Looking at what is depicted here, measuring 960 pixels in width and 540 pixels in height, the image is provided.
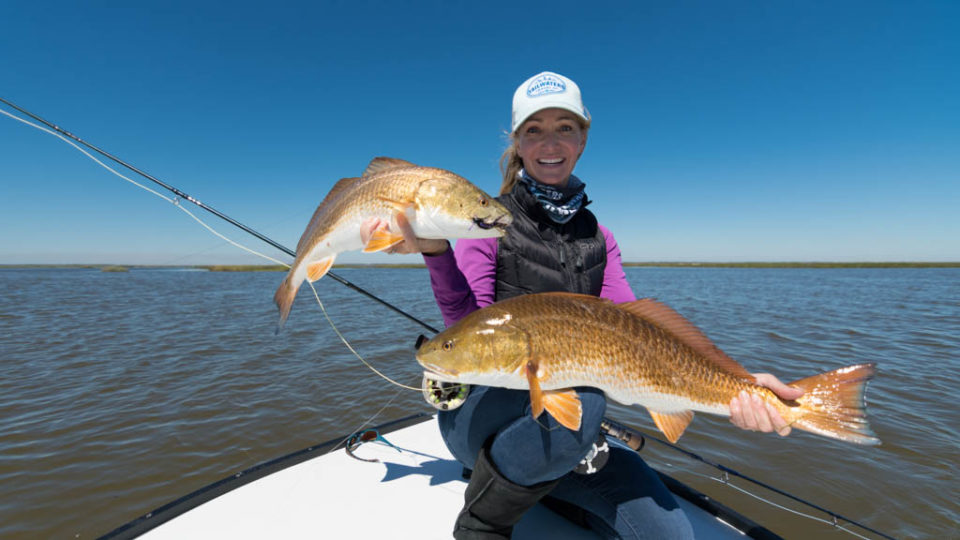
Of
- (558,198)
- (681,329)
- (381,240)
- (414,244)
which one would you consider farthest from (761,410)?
(381,240)

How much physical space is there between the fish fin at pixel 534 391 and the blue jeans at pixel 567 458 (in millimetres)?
185

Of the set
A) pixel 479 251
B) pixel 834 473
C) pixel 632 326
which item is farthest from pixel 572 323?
pixel 834 473

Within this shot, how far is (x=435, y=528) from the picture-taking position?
8.56ft

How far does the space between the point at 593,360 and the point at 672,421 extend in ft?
2.09

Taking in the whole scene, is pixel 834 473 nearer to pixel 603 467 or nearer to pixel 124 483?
pixel 603 467

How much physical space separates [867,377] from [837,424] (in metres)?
0.27

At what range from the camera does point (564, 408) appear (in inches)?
75.5

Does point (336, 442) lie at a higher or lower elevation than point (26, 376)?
higher

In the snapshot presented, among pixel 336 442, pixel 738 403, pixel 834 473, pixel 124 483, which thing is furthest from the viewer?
pixel 834 473

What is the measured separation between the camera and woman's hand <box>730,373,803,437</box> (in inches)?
77.2

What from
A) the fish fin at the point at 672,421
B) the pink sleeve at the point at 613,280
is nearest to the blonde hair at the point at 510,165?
the pink sleeve at the point at 613,280

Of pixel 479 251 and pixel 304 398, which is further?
pixel 304 398

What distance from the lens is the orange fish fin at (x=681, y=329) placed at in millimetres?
2070

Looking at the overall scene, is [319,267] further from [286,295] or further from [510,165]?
[510,165]
